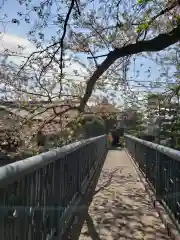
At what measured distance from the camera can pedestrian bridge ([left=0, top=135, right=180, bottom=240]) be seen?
2.60 metres

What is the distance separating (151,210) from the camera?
7141 millimetres

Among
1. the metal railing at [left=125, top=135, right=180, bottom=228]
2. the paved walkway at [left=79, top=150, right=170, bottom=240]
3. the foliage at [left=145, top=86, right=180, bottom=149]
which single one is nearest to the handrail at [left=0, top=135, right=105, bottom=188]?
the metal railing at [left=125, top=135, right=180, bottom=228]

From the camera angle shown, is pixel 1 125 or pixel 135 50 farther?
pixel 1 125

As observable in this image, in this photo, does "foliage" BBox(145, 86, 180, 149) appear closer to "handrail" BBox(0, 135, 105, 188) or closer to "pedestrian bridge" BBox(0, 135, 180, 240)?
"pedestrian bridge" BBox(0, 135, 180, 240)

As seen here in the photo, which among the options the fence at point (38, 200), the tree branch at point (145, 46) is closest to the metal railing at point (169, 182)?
the fence at point (38, 200)

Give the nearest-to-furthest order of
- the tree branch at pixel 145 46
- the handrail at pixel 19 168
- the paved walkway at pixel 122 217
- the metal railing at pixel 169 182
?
1. the handrail at pixel 19 168
2. the metal railing at pixel 169 182
3. the paved walkway at pixel 122 217
4. the tree branch at pixel 145 46

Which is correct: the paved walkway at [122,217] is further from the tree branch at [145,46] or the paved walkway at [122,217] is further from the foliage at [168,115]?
the foliage at [168,115]

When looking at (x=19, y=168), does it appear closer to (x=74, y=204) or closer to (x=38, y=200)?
(x=38, y=200)

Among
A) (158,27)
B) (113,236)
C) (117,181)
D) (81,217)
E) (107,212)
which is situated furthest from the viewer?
(117,181)

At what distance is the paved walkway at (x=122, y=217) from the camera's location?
17.9 feet

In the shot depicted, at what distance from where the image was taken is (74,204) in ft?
20.4

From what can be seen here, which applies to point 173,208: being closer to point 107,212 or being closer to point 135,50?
point 107,212

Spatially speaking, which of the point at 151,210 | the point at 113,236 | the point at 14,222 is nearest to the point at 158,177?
the point at 151,210

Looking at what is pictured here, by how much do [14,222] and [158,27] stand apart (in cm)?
825
